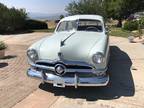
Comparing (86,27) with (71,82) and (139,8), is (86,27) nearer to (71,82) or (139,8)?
(71,82)

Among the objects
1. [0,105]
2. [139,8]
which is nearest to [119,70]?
[0,105]

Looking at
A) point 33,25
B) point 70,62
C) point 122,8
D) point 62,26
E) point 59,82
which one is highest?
point 122,8

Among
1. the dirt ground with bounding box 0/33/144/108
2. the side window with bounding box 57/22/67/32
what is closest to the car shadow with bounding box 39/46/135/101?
the dirt ground with bounding box 0/33/144/108

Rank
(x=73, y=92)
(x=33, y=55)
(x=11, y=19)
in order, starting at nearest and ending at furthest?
(x=73, y=92), (x=33, y=55), (x=11, y=19)

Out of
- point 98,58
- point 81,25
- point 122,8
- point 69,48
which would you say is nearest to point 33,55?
point 69,48

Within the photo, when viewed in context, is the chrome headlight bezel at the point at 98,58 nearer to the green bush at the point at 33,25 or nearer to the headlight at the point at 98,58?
the headlight at the point at 98,58

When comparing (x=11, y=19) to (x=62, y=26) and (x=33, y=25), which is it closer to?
(x=33, y=25)

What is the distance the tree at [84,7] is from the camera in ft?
86.0

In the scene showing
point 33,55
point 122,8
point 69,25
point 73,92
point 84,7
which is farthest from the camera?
point 122,8

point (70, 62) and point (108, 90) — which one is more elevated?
point (70, 62)

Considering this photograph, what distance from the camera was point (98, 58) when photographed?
630 cm

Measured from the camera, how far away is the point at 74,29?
28.2 ft

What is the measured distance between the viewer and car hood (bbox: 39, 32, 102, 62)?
6.36 meters

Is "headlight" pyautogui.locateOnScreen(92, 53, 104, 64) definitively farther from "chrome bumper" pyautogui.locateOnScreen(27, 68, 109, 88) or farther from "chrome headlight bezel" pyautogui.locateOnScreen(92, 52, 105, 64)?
"chrome bumper" pyautogui.locateOnScreen(27, 68, 109, 88)
